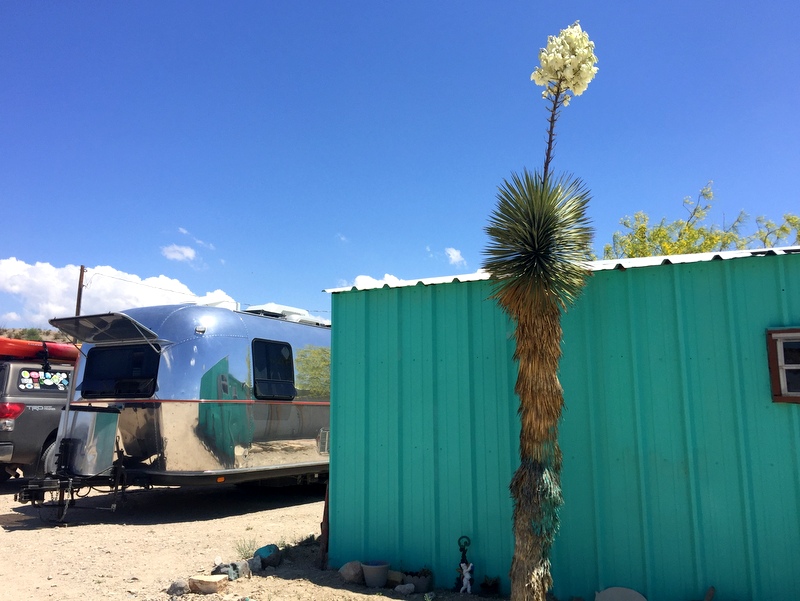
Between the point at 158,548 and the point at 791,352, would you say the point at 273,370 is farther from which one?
the point at 791,352

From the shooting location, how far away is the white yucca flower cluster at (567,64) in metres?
4.36

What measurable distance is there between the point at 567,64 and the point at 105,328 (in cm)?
800

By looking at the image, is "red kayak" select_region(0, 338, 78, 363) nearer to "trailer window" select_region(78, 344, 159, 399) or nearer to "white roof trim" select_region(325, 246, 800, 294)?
"trailer window" select_region(78, 344, 159, 399)

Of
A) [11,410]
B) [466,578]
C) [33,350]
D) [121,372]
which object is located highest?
[33,350]

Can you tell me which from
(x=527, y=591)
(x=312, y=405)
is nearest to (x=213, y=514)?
(x=312, y=405)

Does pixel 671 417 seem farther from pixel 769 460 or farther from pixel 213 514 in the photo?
pixel 213 514

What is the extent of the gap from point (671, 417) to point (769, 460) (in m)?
0.75

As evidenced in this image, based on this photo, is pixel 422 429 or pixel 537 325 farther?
pixel 422 429

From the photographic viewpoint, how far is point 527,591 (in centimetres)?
467

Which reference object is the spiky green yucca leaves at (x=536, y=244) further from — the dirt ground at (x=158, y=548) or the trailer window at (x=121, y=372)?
the trailer window at (x=121, y=372)

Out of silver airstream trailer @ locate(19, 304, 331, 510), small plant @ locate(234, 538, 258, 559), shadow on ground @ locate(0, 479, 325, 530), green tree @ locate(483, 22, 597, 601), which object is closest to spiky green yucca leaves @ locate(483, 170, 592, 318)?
green tree @ locate(483, 22, 597, 601)

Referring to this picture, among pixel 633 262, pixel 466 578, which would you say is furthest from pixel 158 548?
pixel 633 262

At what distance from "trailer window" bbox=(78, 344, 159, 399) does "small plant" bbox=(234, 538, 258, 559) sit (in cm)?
264

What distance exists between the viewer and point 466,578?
18.4ft
